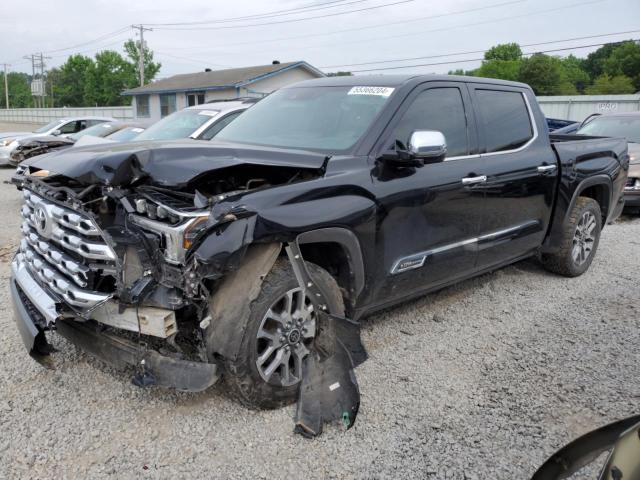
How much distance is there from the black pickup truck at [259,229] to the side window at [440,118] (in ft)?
0.04

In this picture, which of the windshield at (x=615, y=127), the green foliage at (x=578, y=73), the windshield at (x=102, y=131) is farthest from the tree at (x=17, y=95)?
the windshield at (x=615, y=127)

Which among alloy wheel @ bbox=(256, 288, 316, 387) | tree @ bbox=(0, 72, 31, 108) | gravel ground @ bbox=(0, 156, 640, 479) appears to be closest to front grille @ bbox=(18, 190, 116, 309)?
gravel ground @ bbox=(0, 156, 640, 479)

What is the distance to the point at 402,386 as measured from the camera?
11.5 ft

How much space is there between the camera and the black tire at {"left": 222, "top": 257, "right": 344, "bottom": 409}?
2.90 meters

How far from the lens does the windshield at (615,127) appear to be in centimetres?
1020

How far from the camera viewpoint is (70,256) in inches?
117

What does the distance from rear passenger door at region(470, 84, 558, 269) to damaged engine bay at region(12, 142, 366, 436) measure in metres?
1.81

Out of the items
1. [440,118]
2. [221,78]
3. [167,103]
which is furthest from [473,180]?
[167,103]

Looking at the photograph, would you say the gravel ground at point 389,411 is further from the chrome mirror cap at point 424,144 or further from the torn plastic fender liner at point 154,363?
the chrome mirror cap at point 424,144

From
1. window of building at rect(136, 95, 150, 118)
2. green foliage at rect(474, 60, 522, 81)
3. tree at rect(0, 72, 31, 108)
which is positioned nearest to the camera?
window of building at rect(136, 95, 150, 118)

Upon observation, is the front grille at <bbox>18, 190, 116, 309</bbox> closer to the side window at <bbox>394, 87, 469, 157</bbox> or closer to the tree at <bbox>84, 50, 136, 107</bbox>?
the side window at <bbox>394, 87, 469, 157</bbox>

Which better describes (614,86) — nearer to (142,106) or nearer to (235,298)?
(142,106)

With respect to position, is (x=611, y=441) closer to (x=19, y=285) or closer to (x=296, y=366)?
(x=296, y=366)

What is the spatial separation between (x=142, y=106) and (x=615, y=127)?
3502cm
